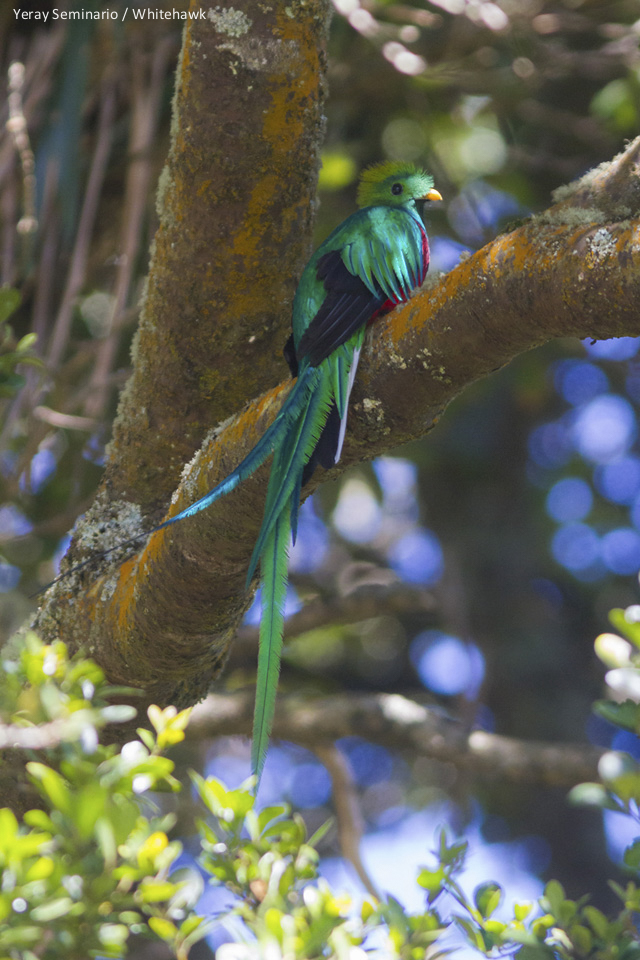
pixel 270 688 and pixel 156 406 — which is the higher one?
pixel 156 406

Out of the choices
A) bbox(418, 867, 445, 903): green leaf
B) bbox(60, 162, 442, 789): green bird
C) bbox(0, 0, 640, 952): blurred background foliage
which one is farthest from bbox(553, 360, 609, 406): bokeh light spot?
bbox(418, 867, 445, 903): green leaf

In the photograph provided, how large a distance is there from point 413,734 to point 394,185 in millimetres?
1842

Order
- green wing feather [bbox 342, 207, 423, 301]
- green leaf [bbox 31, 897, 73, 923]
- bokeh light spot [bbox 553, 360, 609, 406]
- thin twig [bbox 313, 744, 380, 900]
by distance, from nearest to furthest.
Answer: green leaf [bbox 31, 897, 73, 923]
green wing feather [bbox 342, 207, 423, 301]
thin twig [bbox 313, 744, 380, 900]
bokeh light spot [bbox 553, 360, 609, 406]

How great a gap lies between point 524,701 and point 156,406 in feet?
11.7

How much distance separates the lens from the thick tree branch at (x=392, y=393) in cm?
118

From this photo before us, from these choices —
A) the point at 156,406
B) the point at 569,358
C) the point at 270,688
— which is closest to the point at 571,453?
the point at 569,358

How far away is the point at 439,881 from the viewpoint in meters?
1.26

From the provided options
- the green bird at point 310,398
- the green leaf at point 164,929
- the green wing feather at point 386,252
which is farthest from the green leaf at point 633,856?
the green wing feather at point 386,252

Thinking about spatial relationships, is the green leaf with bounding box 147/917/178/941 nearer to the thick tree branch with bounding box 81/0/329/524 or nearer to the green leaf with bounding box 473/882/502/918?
the green leaf with bounding box 473/882/502/918

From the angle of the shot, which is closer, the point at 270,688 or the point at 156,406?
the point at 270,688

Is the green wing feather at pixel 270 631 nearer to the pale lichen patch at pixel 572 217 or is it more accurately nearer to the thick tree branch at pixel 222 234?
the thick tree branch at pixel 222 234

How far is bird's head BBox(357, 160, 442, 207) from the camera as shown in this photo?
2602 millimetres

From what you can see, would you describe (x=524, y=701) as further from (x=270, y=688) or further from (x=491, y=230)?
(x=270, y=688)

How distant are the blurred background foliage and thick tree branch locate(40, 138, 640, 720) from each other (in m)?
1.28
